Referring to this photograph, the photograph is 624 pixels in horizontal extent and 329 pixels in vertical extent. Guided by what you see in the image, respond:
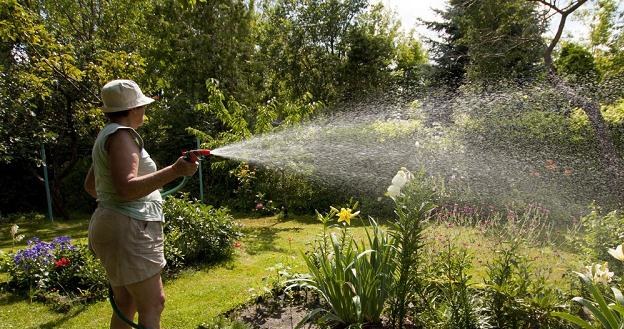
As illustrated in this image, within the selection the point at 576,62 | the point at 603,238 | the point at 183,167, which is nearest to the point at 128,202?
the point at 183,167

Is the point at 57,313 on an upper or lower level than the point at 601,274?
lower

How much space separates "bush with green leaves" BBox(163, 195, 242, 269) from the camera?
527cm

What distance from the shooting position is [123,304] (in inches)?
96.3

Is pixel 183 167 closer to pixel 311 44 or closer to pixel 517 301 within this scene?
pixel 517 301

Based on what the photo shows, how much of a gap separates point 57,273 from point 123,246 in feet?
10.5

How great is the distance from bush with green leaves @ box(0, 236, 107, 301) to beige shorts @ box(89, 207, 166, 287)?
2.55 meters

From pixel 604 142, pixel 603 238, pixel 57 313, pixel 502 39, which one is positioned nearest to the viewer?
pixel 603 238

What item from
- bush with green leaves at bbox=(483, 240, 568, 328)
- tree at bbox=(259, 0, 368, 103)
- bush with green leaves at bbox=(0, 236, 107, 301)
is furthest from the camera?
tree at bbox=(259, 0, 368, 103)

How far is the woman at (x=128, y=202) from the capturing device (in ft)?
6.56

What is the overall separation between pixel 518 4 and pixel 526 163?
145 inches

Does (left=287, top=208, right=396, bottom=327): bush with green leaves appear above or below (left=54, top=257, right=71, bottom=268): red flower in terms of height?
above

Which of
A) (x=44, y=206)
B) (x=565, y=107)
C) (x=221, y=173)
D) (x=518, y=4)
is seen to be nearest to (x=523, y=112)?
(x=565, y=107)

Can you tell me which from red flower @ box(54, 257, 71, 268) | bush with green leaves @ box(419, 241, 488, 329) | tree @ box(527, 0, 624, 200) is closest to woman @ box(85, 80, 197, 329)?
bush with green leaves @ box(419, 241, 488, 329)

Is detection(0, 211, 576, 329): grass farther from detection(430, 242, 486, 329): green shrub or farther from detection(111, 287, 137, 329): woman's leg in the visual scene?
detection(111, 287, 137, 329): woman's leg
